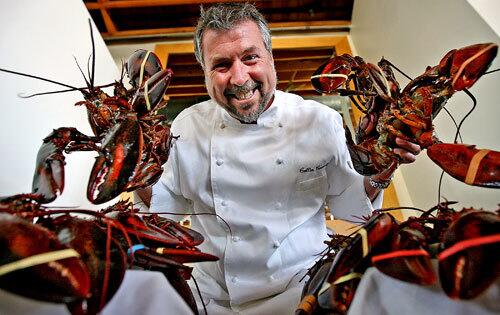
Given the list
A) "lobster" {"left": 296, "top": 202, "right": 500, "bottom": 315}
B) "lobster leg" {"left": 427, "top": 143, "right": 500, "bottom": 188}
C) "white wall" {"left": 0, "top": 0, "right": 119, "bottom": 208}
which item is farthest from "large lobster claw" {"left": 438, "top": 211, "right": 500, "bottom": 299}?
"white wall" {"left": 0, "top": 0, "right": 119, "bottom": 208}

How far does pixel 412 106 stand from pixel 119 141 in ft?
2.29

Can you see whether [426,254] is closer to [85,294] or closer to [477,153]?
[477,153]

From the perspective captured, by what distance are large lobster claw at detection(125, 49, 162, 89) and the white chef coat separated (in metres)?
0.42

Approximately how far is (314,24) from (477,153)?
3074 mm

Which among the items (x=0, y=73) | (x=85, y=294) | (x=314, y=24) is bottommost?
(x=85, y=294)

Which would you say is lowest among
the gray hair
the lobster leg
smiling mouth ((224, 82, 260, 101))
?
the lobster leg

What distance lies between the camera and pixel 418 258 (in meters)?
0.48

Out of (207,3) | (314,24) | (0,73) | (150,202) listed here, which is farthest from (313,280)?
(314,24)

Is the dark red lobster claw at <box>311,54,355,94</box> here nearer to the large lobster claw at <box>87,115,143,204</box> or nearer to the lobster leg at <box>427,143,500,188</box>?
the lobster leg at <box>427,143,500,188</box>

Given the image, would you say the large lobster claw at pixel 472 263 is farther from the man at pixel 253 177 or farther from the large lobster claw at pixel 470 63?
the man at pixel 253 177

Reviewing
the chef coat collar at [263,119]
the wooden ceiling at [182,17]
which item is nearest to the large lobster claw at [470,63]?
the chef coat collar at [263,119]

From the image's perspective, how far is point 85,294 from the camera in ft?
1.37

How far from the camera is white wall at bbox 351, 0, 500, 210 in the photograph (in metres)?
1.19

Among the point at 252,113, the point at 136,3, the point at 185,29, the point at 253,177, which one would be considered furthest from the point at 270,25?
the point at 253,177
